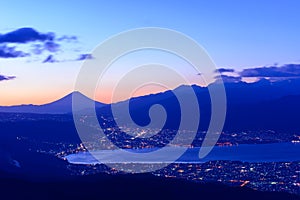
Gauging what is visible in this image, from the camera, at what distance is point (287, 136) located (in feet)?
335

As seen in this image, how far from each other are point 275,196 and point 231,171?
20213 millimetres

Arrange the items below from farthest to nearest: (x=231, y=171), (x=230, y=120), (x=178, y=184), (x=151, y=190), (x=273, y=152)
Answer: (x=230, y=120) < (x=273, y=152) < (x=231, y=171) < (x=178, y=184) < (x=151, y=190)

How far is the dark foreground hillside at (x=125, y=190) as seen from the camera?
21.8 m

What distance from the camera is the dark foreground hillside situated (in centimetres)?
2183

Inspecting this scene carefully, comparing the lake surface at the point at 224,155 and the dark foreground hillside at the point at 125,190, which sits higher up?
the dark foreground hillside at the point at 125,190

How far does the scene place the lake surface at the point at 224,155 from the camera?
214 ft

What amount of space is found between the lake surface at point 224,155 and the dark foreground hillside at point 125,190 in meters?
38.0

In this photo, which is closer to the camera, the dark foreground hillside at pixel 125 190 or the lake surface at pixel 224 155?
the dark foreground hillside at pixel 125 190

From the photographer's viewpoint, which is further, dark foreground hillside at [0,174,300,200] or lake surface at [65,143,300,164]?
lake surface at [65,143,300,164]

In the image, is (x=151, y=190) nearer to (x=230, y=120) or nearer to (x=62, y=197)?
(x=62, y=197)

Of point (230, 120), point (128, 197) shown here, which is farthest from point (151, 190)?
point (230, 120)

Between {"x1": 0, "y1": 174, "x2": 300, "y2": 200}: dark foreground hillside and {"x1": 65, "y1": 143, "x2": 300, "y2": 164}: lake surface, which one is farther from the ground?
{"x1": 0, "y1": 174, "x2": 300, "y2": 200}: dark foreground hillside

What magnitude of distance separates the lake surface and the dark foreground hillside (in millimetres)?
38009

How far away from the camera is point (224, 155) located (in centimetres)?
7219
